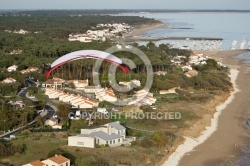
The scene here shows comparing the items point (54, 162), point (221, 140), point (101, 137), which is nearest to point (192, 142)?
point (221, 140)

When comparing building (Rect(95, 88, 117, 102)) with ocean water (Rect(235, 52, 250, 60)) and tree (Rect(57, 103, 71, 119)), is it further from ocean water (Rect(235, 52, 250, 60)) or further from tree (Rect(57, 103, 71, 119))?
ocean water (Rect(235, 52, 250, 60))

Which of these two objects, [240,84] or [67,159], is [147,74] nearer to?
[240,84]

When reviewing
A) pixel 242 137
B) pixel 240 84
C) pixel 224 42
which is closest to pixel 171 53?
pixel 240 84

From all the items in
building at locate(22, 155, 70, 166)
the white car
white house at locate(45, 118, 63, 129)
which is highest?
building at locate(22, 155, 70, 166)

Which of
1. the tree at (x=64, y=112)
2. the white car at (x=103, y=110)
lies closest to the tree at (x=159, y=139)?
the white car at (x=103, y=110)

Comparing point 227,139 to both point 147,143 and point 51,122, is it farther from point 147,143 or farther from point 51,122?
point 51,122

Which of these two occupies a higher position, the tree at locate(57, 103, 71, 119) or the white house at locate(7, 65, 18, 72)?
the tree at locate(57, 103, 71, 119)

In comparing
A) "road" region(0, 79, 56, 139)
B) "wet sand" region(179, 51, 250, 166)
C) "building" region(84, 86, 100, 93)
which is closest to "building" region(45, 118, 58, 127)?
"road" region(0, 79, 56, 139)
